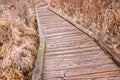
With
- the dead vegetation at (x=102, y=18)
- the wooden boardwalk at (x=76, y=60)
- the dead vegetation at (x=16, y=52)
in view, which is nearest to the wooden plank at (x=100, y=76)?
the wooden boardwalk at (x=76, y=60)

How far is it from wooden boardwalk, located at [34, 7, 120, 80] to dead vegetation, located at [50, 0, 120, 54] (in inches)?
14.3

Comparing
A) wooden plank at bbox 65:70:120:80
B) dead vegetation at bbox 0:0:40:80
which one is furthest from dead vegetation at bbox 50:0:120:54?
dead vegetation at bbox 0:0:40:80

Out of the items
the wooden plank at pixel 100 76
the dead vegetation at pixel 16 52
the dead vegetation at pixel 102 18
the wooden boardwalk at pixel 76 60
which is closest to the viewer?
the wooden plank at pixel 100 76

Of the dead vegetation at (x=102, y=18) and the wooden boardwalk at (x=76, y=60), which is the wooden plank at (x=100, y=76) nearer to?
the wooden boardwalk at (x=76, y=60)

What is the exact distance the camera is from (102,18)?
5781 millimetres

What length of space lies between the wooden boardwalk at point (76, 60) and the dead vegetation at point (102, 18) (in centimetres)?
36

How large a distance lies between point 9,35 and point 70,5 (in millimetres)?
2501

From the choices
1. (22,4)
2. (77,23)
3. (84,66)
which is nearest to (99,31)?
(77,23)

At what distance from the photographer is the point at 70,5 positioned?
8.24 metres

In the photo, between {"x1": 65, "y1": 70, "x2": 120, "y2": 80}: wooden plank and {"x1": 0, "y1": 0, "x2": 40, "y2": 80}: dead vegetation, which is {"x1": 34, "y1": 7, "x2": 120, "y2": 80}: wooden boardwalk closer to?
{"x1": 65, "y1": 70, "x2": 120, "y2": 80}: wooden plank

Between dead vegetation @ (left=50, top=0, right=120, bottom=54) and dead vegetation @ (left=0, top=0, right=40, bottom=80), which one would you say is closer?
dead vegetation @ (left=0, top=0, right=40, bottom=80)

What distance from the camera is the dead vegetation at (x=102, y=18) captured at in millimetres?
5180

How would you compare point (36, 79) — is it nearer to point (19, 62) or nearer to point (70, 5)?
point (19, 62)

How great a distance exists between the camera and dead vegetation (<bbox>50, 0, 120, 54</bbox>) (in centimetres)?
518
